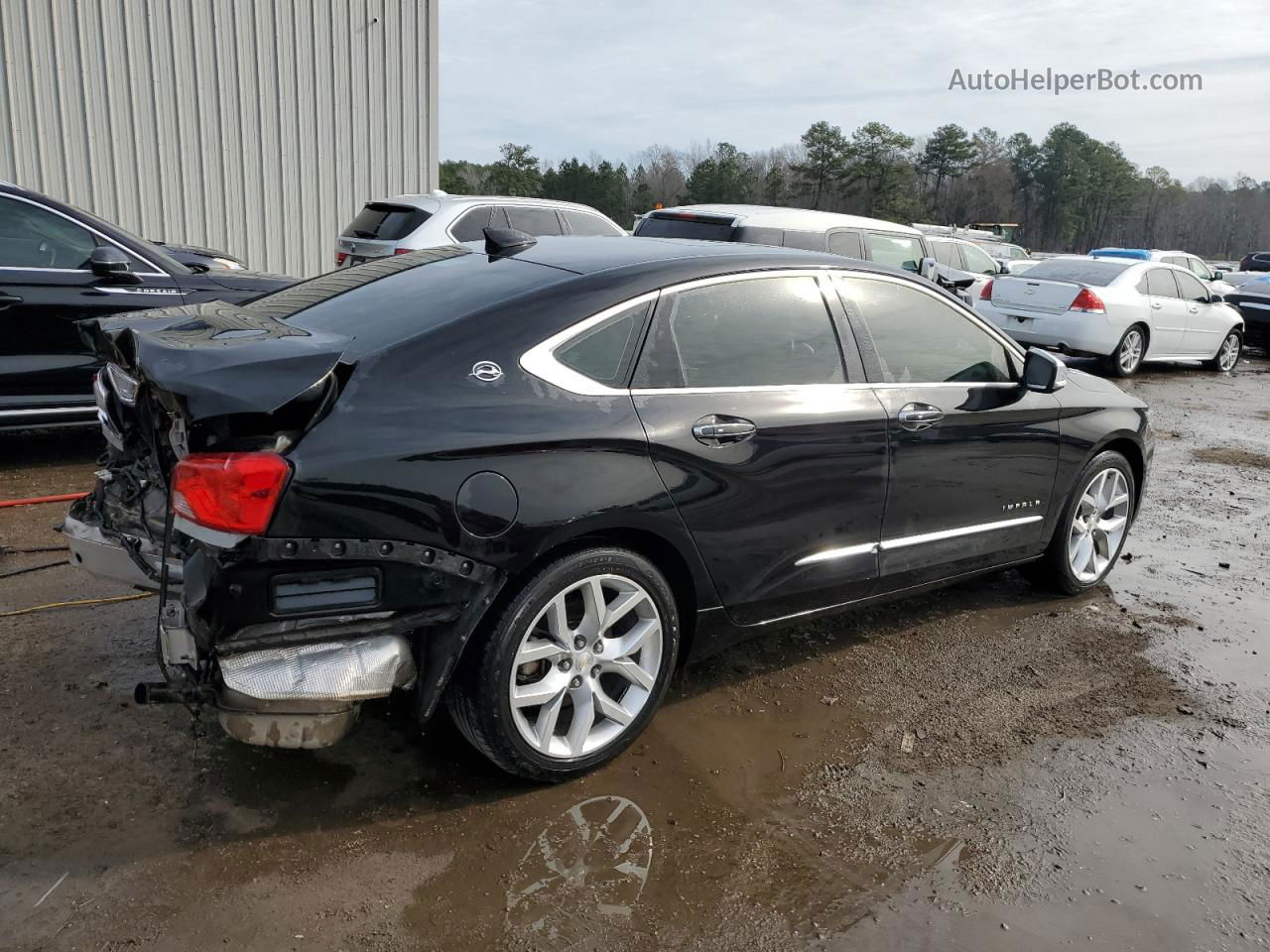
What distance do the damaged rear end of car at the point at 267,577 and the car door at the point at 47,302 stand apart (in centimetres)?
376

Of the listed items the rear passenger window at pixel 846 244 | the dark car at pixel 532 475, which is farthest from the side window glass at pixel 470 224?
the dark car at pixel 532 475

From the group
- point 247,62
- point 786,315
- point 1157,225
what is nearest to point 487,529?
point 786,315

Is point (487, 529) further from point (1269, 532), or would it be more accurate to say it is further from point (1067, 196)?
point (1067, 196)

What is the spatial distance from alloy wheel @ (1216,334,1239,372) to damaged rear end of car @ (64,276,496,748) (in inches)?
598

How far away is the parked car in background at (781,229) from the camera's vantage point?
916cm

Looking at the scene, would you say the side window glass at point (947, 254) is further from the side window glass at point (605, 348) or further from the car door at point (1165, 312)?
the side window glass at point (605, 348)

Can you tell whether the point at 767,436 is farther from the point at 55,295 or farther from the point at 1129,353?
the point at 1129,353

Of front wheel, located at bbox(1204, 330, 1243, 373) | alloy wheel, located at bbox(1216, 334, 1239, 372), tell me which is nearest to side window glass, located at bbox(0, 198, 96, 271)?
front wheel, located at bbox(1204, 330, 1243, 373)

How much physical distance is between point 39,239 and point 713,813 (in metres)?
5.45

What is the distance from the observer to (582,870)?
2.67 metres

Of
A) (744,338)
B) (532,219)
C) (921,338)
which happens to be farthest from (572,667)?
(532,219)

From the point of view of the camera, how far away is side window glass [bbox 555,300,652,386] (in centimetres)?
302

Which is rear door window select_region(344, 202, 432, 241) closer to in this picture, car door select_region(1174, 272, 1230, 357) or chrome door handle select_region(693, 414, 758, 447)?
chrome door handle select_region(693, 414, 758, 447)

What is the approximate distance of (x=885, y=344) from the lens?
3854 millimetres
